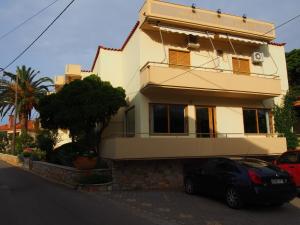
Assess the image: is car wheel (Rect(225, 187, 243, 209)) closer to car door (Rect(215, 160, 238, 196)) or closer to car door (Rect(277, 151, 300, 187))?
car door (Rect(215, 160, 238, 196))

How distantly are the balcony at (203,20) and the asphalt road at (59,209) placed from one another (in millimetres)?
9311

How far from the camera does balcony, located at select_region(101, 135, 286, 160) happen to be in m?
15.3

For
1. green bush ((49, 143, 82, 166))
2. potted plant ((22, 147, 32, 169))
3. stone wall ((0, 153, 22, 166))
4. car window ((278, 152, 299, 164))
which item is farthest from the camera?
stone wall ((0, 153, 22, 166))

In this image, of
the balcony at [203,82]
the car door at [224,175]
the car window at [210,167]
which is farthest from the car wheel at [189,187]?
the balcony at [203,82]

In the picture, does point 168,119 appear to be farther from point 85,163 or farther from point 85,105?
point 85,163

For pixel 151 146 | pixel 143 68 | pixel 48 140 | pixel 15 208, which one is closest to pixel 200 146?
pixel 151 146

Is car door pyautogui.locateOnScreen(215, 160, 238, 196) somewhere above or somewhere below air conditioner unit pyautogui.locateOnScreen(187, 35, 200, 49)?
below

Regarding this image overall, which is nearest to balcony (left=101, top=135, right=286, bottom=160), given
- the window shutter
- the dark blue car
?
the dark blue car

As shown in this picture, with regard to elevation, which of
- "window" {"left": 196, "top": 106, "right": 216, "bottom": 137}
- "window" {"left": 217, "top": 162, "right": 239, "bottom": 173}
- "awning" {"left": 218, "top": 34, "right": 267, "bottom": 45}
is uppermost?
"awning" {"left": 218, "top": 34, "right": 267, "bottom": 45}

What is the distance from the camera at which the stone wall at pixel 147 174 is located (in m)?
15.9

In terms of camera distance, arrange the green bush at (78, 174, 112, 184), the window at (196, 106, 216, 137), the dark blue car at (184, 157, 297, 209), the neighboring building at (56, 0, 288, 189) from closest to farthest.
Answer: the dark blue car at (184, 157, 297, 209), the green bush at (78, 174, 112, 184), the neighboring building at (56, 0, 288, 189), the window at (196, 106, 216, 137)

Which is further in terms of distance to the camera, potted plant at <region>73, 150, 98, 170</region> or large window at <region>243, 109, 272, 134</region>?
large window at <region>243, 109, 272, 134</region>

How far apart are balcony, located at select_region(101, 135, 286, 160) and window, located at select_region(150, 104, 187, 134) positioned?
1.16m

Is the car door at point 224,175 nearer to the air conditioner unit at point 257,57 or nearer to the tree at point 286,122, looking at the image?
the tree at point 286,122
